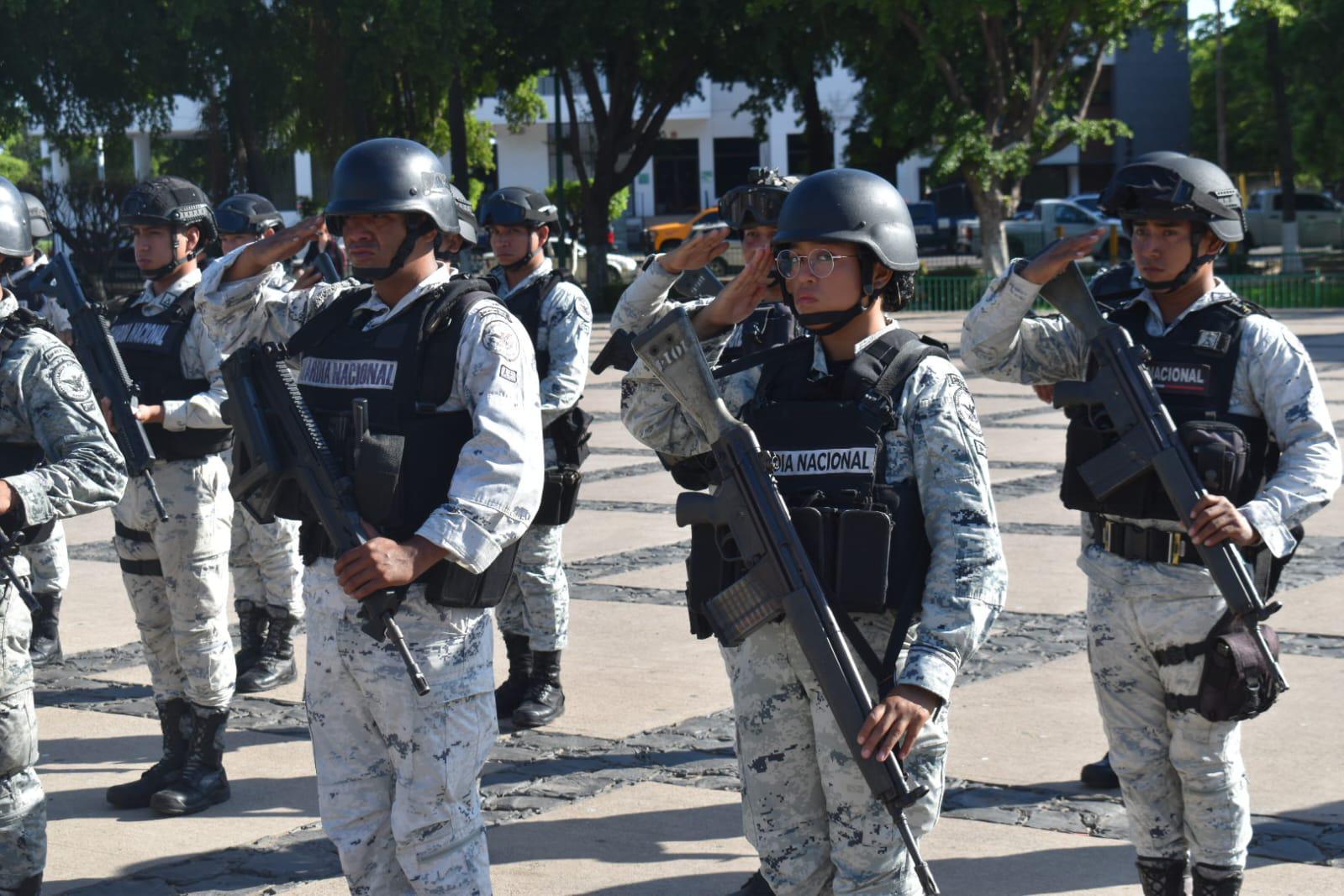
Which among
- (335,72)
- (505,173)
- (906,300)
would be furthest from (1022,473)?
(505,173)

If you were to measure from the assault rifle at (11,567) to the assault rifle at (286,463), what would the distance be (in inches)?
25.9

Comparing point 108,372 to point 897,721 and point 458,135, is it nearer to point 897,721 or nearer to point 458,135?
point 897,721

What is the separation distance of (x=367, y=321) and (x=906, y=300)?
1376 mm

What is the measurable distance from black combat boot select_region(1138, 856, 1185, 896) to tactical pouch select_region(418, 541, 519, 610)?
1946 millimetres

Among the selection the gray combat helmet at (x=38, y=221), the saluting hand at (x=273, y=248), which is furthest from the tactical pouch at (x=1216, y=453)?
the gray combat helmet at (x=38, y=221)

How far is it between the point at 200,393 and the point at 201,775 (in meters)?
1.55

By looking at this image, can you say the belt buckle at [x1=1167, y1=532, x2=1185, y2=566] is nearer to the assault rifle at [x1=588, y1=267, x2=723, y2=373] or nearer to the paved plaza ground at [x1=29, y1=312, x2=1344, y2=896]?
the paved plaza ground at [x1=29, y1=312, x2=1344, y2=896]

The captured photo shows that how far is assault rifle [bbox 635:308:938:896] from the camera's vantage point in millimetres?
3426

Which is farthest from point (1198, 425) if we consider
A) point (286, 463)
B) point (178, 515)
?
→ point (178, 515)

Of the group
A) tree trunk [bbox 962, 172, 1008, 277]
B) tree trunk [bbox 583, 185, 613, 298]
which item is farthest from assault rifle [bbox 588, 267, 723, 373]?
tree trunk [bbox 583, 185, 613, 298]

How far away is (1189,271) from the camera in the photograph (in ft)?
15.4

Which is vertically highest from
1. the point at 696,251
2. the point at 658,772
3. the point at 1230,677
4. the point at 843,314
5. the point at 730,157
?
the point at 730,157

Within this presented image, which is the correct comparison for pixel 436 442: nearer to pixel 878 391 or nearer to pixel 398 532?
pixel 398 532

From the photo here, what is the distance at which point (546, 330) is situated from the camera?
723 cm
